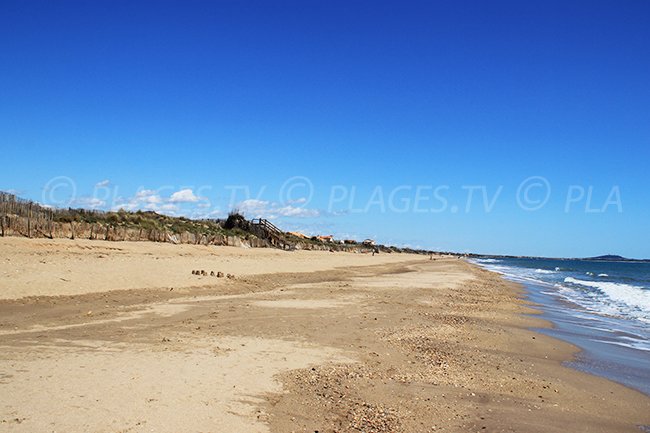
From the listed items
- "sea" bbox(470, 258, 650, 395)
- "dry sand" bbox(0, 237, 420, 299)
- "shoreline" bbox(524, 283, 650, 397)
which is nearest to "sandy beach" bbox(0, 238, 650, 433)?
"dry sand" bbox(0, 237, 420, 299)

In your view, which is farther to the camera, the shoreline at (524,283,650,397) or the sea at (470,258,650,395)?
the sea at (470,258,650,395)

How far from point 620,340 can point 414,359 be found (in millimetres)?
6891

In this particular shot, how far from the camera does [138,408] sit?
193 inches

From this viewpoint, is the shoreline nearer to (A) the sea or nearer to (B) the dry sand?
(A) the sea

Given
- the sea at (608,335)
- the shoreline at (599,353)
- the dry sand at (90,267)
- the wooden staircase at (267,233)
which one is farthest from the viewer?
the wooden staircase at (267,233)

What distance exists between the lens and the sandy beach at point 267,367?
5.02m

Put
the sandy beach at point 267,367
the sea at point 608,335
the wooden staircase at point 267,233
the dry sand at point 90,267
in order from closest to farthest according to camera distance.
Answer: the sandy beach at point 267,367, the sea at point 608,335, the dry sand at point 90,267, the wooden staircase at point 267,233

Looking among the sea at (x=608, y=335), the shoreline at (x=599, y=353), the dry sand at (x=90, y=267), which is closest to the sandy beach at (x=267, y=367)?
the dry sand at (x=90, y=267)

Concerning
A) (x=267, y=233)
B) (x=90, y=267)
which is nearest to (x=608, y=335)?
(x=90, y=267)

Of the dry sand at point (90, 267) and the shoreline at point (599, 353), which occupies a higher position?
the dry sand at point (90, 267)

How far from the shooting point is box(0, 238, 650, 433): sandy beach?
5.02 metres

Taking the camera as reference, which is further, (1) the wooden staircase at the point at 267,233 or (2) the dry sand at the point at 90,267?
(1) the wooden staircase at the point at 267,233

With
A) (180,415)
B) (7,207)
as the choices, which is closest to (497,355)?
(180,415)

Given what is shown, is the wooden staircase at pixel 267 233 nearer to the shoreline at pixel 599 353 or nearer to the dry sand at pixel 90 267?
the dry sand at pixel 90 267
